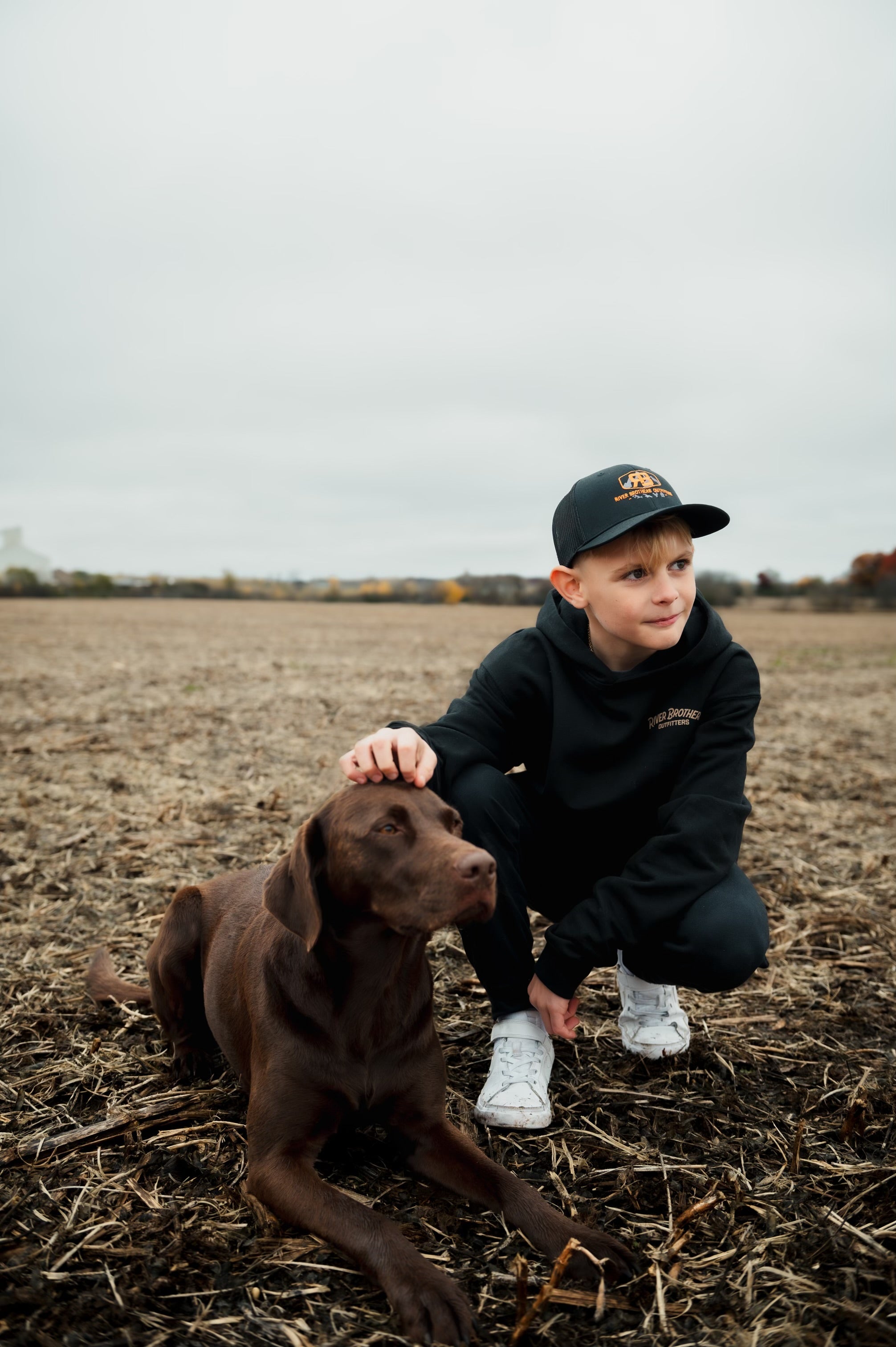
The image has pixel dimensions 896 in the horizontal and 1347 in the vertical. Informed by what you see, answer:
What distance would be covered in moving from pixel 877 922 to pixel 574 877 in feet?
7.55

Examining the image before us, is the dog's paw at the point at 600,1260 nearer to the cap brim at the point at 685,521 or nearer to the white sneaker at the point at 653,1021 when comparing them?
the white sneaker at the point at 653,1021

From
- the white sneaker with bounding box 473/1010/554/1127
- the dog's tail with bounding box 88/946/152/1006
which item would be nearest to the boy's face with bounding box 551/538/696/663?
the white sneaker with bounding box 473/1010/554/1127

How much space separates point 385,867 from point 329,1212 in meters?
0.87

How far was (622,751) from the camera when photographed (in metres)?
3.55

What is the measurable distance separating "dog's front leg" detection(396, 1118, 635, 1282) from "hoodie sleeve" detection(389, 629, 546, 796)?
45.9 inches

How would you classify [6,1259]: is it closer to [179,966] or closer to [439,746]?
[179,966]

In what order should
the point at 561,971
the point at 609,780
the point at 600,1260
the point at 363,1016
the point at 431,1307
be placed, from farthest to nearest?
the point at 609,780 → the point at 561,971 → the point at 363,1016 → the point at 600,1260 → the point at 431,1307

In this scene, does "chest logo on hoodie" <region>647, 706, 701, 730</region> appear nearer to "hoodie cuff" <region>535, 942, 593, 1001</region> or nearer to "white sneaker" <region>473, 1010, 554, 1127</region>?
"hoodie cuff" <region>535, 942, 593, 1001</region>

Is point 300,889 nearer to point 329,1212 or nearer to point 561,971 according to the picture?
point 329,1212

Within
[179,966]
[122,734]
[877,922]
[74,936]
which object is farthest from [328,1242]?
[122,734]

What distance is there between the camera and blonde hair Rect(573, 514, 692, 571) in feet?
10.8

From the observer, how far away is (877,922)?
5113mm

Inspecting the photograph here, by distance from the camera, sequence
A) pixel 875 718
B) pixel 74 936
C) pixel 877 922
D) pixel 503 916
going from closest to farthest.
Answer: pixel 503 916
pixel 74 936
pixel 877 922
pixel 875 718

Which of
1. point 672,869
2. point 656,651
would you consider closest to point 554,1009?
point 672,869
